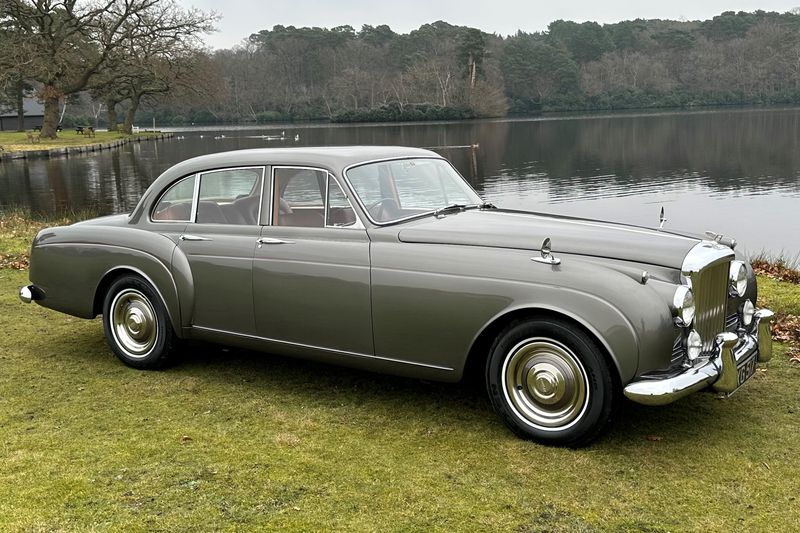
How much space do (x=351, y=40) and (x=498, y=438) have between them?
15870cm

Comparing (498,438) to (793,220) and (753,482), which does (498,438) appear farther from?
(793,220)

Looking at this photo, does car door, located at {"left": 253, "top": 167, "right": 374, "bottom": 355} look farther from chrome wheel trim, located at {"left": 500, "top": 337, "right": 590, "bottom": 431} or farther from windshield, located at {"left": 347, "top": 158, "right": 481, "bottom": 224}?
chrome wheel trim, located at {"left": 500, "top": 337, "right": 590, "bottom": 431}

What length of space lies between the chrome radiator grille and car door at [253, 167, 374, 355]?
6.72 feet

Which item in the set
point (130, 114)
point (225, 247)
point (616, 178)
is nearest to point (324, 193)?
point (225, 247)

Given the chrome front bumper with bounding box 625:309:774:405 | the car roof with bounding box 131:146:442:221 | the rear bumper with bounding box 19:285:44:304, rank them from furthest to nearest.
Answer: the rear bumper with bounding box 19:285:44:304, the car roof with bounding box 131:146:442:221, the chrome front bumper with bounding box 625:309:774:405

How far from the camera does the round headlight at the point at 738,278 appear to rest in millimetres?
4891

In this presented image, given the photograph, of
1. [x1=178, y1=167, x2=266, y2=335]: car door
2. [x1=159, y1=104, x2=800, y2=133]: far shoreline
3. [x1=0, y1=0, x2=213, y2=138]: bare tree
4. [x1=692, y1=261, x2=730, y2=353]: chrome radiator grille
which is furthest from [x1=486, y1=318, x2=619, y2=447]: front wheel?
[x1=159, y1=104, x2=800, y2=133]: far shoreline

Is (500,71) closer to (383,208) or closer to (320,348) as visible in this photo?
(383,208)

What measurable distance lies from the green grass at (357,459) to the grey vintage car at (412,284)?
360 millimetres

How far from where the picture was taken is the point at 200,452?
4535 mm

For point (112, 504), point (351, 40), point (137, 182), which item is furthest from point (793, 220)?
point (351, 40)

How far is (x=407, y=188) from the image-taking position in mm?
5672

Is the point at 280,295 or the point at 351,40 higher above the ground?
the point at 351,40

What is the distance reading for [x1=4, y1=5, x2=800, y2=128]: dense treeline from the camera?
4781 inches
